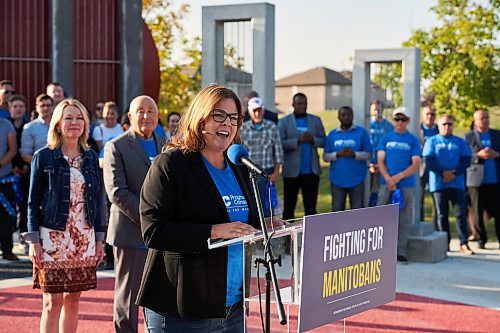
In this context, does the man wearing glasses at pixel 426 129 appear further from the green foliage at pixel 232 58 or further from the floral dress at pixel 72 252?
the floral dress at pixel 72 252

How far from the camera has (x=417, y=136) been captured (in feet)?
44.1

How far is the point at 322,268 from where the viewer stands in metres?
4.45

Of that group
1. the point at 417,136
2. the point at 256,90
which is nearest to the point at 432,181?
the point at 417,136

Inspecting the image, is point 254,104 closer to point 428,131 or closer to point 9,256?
point 9,256

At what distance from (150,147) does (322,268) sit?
3185 millimetres

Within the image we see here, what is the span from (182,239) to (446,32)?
24296 mm

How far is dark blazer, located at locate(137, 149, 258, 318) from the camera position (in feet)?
14.4

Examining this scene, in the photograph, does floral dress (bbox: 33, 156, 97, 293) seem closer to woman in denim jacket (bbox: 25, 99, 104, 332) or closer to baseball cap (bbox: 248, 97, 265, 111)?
woman in denim jacket (bbox: 25, 99, 104, 332)

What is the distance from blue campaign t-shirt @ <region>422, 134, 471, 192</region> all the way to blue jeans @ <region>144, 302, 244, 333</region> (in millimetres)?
9568

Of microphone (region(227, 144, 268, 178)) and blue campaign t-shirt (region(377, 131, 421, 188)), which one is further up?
microphone (region(227, 144, 268, 178))

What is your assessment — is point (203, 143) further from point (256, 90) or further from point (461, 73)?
point (461, 73)

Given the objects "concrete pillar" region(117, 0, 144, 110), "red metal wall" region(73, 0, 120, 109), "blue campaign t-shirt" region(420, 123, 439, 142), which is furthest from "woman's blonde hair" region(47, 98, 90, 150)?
"concrete pillar" region(117, 0, 144, 110)

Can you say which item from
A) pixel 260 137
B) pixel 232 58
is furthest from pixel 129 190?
pixel 232 58

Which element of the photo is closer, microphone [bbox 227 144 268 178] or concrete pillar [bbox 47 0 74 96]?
microphone [bbox 227 144 268 178]
